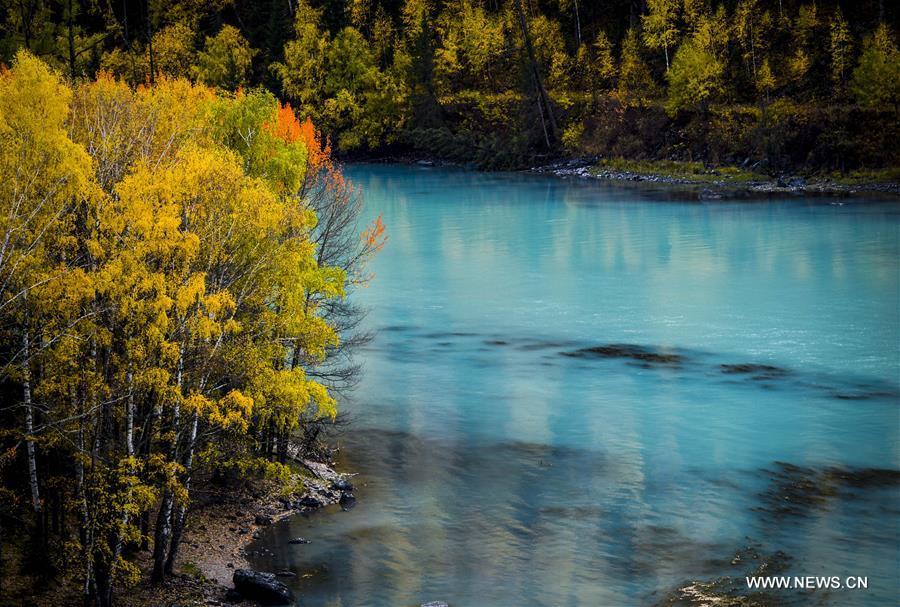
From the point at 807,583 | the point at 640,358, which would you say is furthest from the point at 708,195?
the point at 807,583

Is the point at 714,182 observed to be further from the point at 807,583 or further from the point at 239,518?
the point at 239,518

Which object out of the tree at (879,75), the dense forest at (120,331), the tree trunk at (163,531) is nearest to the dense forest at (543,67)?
the tree at (879,75)

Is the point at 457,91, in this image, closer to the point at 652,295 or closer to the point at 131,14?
the point at 131,14

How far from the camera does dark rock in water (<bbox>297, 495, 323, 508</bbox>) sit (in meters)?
26.8

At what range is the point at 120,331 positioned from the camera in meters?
19.5

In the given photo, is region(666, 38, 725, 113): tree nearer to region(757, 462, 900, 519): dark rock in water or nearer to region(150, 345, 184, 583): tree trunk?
region(757, 462, 900, 519): dark rock in water

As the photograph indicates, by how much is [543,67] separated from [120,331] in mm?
107363

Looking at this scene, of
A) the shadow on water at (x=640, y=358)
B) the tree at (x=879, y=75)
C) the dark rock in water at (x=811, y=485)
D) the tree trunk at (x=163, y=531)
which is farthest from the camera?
the tree at (x=879, y=75)

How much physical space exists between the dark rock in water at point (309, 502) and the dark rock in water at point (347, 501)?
1.96 ft

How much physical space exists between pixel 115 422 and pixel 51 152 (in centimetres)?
697

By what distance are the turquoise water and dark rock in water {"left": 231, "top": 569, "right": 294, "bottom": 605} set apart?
74 centimetres

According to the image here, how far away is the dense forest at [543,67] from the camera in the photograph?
291ft

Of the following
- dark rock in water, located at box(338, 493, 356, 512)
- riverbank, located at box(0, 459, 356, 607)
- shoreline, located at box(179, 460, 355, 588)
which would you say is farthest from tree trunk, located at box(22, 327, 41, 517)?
dark rock in water, located at box(338, 493, 356, 512)

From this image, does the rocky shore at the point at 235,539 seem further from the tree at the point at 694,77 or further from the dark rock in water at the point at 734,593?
the tree at the point at 694,77
